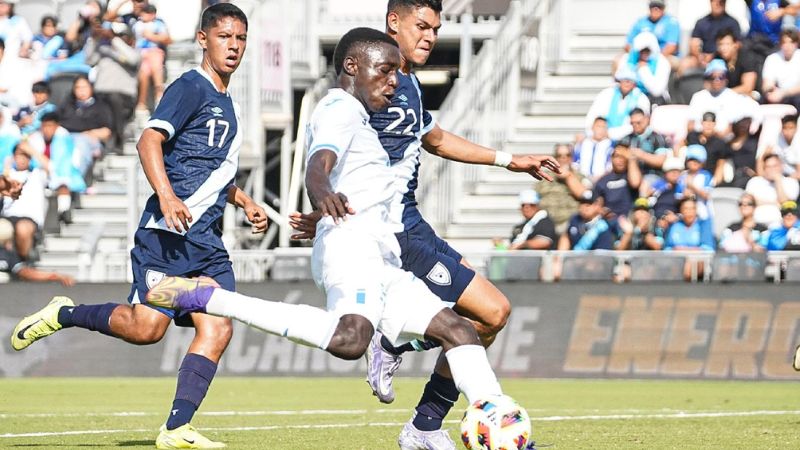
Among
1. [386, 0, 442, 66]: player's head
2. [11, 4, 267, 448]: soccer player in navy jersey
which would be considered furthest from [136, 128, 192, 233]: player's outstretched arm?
[386, 0, 442, 66]: player's head

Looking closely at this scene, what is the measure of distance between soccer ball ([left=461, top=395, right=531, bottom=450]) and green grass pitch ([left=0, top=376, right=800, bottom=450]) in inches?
64.8

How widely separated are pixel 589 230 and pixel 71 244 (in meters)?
7.87

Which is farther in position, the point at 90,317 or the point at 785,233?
the point at 785,233

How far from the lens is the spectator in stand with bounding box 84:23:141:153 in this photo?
23109 mm

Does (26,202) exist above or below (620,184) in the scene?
below

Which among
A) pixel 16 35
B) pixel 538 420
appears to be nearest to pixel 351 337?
pixel 538 420

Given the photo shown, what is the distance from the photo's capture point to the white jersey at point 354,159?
25.7 feet

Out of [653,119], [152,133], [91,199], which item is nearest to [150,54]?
[91,199]

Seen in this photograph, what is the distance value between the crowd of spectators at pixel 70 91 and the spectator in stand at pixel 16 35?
2cm

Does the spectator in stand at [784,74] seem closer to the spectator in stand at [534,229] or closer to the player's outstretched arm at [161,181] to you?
the spectator in stand at [534,229]

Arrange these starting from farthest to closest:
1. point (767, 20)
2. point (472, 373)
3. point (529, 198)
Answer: point (767, 20), point (529, 198), point (472, 373)

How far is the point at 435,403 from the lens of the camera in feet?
28.4

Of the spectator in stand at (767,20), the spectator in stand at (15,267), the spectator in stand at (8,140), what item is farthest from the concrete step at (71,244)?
the spectator in stand at (767,20)

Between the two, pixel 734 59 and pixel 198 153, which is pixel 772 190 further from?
pixel 198 153
